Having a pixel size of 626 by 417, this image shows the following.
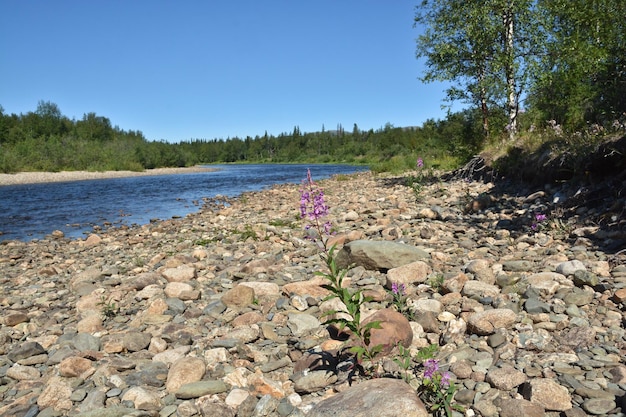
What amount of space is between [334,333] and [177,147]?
118m

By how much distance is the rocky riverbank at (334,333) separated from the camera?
298 cm

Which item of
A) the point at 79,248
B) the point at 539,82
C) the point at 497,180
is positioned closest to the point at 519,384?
the point at 497,180

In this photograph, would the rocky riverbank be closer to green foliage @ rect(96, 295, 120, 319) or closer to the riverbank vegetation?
green foliage @ rect(96, 295, 120, 319)

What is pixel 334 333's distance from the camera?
4.12 metres

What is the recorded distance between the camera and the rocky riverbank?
2.98 metres

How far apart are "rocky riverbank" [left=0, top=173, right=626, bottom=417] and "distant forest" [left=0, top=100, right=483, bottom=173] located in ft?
42.6

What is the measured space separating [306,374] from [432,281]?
2.18 meters

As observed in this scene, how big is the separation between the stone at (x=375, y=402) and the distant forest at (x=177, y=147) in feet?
54.5

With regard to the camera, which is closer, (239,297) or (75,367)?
(75,367)

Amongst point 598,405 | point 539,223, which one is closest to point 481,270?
point 539,223

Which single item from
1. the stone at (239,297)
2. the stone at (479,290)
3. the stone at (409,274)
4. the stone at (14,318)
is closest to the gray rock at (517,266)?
the stone at (479,290)

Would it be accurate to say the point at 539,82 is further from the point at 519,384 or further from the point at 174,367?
the point at 174,367

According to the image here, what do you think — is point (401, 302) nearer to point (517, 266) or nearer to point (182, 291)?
point (517, 266)

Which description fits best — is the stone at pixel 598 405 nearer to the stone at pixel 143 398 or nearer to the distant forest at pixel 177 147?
the stone at pixel 143 398
